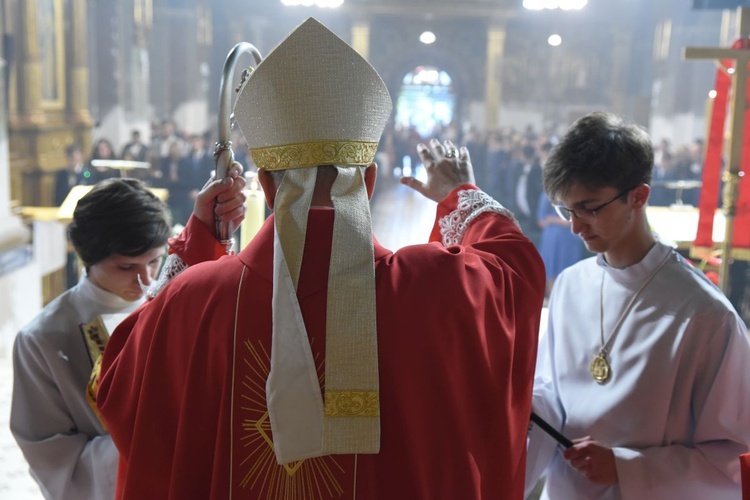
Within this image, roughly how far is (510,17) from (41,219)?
554 centimetres

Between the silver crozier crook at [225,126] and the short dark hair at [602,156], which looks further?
the short dark hair at [602,156]

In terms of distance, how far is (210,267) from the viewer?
1.35 meters

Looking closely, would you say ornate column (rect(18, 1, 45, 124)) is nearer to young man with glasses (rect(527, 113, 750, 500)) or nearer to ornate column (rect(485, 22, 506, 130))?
ornate column (rect(485, 22, 506, 130))

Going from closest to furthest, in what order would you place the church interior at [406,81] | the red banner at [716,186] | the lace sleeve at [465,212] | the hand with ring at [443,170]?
1. the lace sleeve at [465,212]
2. the hand with ring at [443,170]
3. the red banner at [716,186]
4. the church interior at [406,81]

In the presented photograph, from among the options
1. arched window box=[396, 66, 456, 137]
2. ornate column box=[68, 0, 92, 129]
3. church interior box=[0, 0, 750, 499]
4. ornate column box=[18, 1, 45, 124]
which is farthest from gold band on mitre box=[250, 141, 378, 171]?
ornate column box=[68, 0, 92, 129]

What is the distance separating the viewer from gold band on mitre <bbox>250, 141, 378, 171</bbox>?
1.32 m

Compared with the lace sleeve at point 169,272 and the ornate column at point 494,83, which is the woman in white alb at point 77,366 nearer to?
the lace sleeve at point 169,272

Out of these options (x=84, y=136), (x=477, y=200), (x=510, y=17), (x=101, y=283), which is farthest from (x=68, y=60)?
(x=477, y=200)

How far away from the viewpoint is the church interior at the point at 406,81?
838 cm

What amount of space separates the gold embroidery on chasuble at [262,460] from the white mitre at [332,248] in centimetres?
4

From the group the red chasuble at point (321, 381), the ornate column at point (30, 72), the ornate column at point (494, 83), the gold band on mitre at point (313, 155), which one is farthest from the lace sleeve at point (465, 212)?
the ornate column at point (494, 83)

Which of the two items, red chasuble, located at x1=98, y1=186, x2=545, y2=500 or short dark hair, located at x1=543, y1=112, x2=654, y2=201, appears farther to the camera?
short dark hair, located at x1=543, y1=112, x2=654, y2=201

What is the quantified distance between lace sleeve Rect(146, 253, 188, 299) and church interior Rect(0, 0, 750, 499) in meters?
6.48

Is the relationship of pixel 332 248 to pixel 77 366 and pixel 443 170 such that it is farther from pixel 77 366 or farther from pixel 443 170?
pixel 77 366
